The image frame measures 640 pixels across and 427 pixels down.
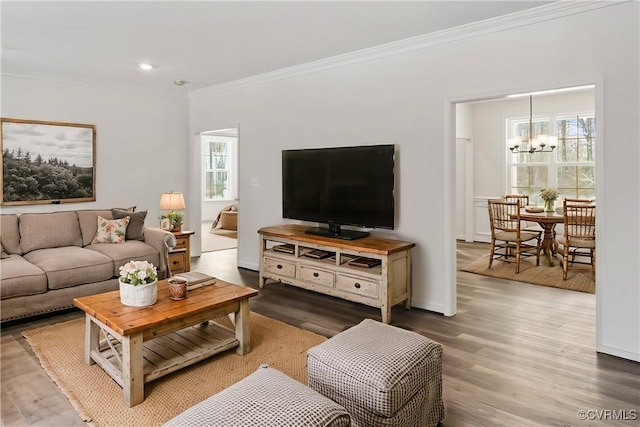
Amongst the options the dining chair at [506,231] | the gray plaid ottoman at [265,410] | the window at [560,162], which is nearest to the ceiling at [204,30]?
the gray plaid ottoman at [265,410]

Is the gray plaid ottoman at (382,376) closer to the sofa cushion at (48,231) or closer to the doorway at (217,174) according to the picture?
the sofa cushion at (48,231)

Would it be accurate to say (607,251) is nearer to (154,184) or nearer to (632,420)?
(632,420)

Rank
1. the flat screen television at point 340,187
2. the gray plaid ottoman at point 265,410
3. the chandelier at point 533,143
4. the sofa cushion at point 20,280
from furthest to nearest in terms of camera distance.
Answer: the chandelier at point 533,143 → the flat screen television at point 340,187 → the sofa cushion at point 20,280 → the gray plaid ottoman at point 265,410

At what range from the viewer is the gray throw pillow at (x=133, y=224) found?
501 centimetres

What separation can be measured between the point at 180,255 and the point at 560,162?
6.27 m

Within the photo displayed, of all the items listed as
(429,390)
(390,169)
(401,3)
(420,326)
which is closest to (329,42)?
(401,3)

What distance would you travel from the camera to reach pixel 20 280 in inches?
144

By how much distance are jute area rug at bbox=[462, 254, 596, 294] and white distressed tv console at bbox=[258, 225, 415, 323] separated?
2.03 m

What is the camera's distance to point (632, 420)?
230 cm

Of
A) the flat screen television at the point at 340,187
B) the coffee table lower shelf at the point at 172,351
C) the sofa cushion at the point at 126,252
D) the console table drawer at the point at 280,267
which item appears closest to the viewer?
the coffee table lower shelf at the point at 172,351

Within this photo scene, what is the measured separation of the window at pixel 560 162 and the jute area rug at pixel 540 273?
62.9 inches

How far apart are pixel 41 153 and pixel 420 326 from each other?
4.89 m

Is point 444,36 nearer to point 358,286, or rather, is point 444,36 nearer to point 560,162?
point 358,286

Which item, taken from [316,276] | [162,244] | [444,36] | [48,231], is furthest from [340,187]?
[48,231]
